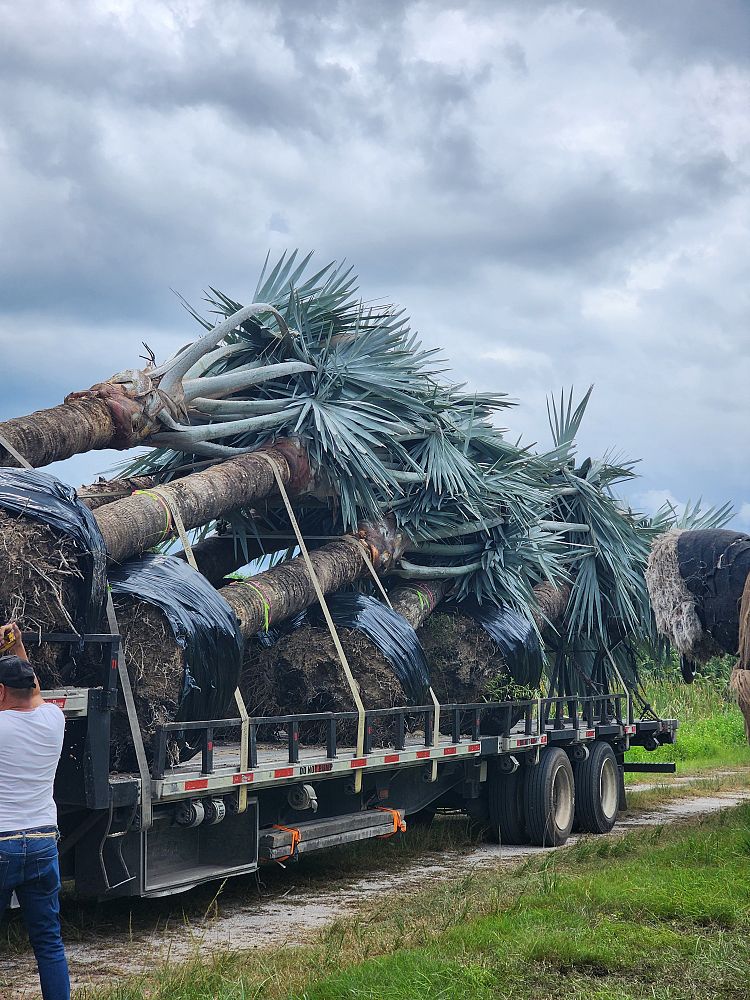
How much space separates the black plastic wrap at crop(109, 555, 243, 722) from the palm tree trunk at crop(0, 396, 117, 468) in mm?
1036

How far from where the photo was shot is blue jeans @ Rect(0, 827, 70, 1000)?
4.94 meters

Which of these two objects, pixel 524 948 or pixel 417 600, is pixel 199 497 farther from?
pixel 524 948

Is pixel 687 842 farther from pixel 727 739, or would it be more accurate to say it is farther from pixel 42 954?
pixel 727 739

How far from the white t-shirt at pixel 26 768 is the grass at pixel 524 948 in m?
1.09

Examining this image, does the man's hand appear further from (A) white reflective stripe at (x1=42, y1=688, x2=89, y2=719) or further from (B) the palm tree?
(B) the palm tree

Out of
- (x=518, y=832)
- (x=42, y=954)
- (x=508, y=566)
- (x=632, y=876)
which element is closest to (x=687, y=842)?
(x=632, y=876)

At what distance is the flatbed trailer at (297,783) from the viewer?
6613 mm

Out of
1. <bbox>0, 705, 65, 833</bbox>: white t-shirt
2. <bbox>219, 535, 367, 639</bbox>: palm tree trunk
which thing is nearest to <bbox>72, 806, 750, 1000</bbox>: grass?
<bbox>0, 705, 65, 833</bbox>: white t-shirt

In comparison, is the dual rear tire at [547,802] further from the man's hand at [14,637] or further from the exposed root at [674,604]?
the man's hand at [14,637]

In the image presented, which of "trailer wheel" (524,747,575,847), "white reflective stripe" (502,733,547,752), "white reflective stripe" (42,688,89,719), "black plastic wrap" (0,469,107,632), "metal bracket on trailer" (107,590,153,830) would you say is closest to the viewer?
"white reflective stripe" (42,688,89,719)

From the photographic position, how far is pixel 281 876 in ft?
31.8

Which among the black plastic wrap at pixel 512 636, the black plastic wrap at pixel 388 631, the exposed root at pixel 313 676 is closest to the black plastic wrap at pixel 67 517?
the exposed root at pixel 313 676

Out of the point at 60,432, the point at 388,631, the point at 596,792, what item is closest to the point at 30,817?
the point at 60,432

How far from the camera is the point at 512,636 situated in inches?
452
